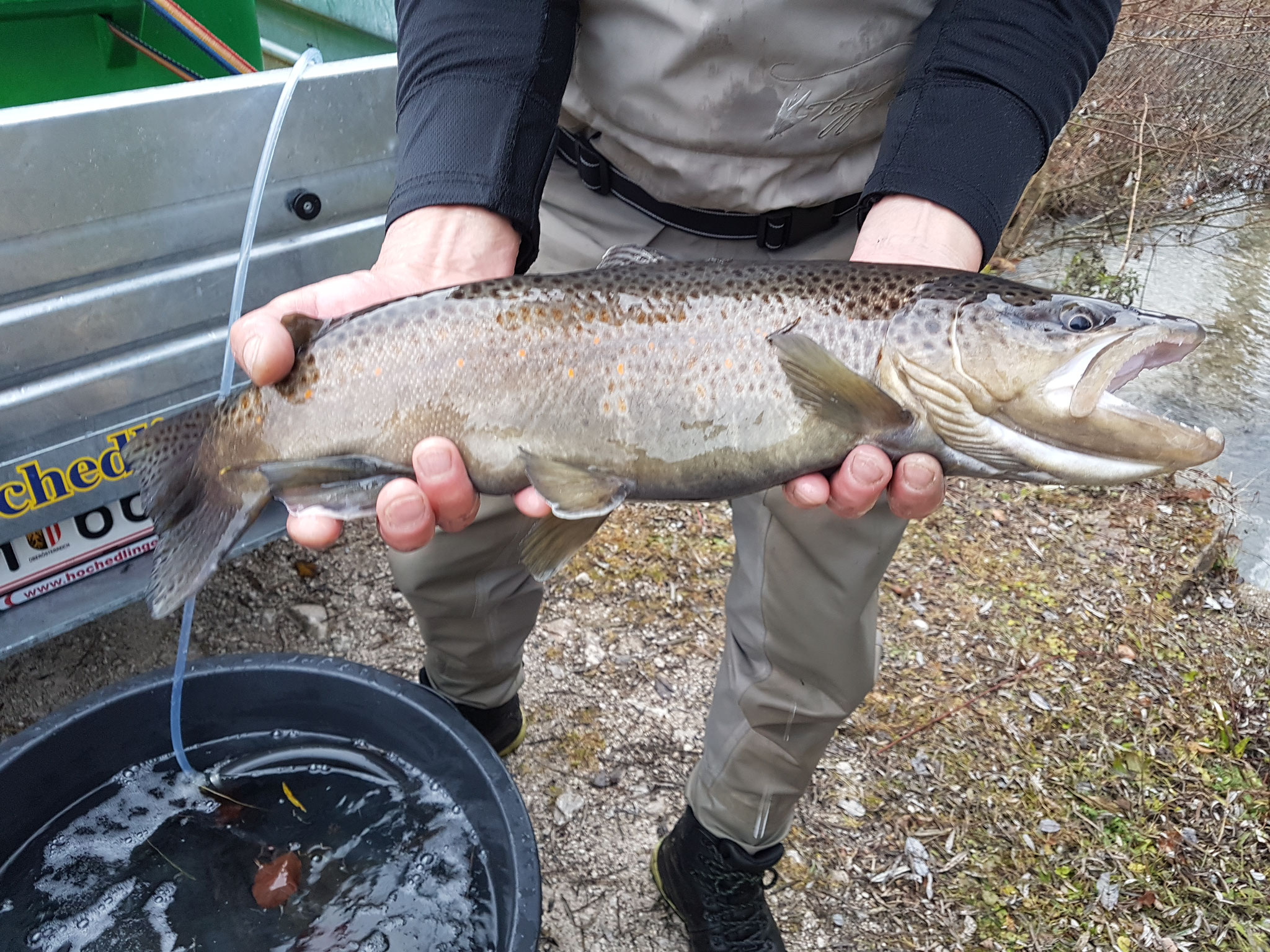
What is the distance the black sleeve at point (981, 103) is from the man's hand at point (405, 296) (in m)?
0.94

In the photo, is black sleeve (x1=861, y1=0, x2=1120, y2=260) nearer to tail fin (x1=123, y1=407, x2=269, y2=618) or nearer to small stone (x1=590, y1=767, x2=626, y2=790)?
tail fin (x1=123, y1=407, x2=269, y2=618)

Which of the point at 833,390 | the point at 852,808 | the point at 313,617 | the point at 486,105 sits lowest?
the point at 313,617

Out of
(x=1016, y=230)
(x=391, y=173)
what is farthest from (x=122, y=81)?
(x=1016, y=230)

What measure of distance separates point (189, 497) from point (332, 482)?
34 centimetres

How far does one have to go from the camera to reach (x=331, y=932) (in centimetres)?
243

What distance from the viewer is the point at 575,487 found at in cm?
206

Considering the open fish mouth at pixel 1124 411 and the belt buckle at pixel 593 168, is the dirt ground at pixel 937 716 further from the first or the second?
the belt buckle at pixel 593 168

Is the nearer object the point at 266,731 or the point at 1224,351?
the point at 266,731

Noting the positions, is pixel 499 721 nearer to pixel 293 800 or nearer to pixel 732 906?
pixel 293 800

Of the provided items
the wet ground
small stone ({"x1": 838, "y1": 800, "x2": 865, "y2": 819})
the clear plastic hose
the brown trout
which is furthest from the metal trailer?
the wet ground

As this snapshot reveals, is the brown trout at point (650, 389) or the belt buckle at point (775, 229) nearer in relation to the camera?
the brown trout at point (650, 389)

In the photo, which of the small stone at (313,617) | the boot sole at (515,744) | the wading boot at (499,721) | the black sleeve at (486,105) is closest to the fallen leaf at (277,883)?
the wading boot at (499,721)

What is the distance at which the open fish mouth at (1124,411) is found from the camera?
1891 millimetres

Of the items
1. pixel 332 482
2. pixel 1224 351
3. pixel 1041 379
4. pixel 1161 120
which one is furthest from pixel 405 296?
pixel 1161 120
